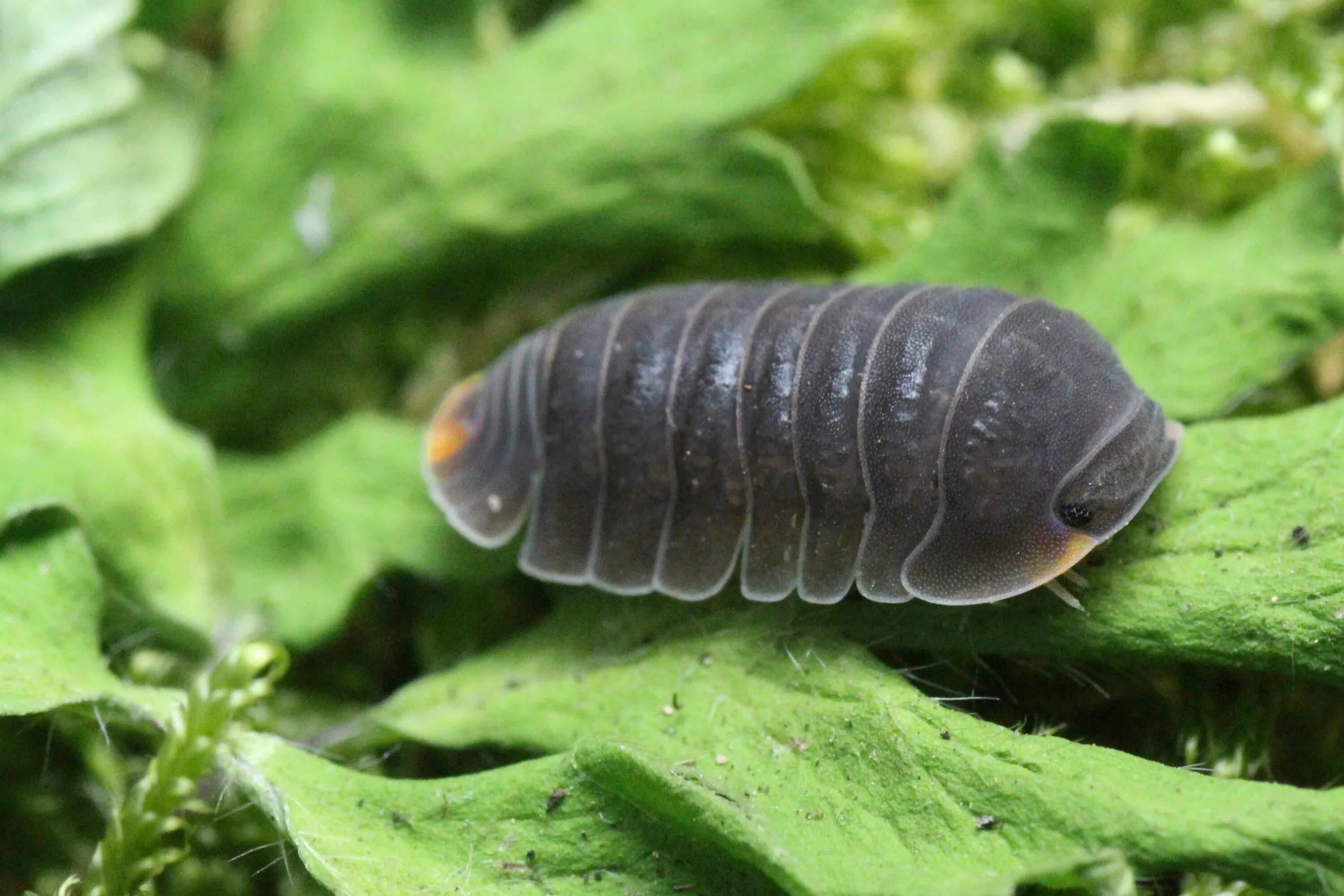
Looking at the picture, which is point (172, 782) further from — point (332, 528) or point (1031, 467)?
point (1031, 467)

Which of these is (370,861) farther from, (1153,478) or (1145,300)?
(1145,300)

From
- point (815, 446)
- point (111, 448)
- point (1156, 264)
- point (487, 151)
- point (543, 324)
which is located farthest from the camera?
point (543, 324)

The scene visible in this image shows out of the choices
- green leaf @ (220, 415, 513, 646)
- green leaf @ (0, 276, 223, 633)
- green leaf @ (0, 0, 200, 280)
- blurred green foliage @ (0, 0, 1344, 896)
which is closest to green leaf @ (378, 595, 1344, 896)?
blurred green foliage @ (0, 0, 1344, 896)

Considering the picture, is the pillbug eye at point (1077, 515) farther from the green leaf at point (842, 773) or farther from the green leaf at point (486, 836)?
the green leaf at point (486, 836)

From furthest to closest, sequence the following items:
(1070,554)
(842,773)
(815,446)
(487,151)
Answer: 1. (487,151)
2. (815,446)
3. (1070,554)
4. (842,773)

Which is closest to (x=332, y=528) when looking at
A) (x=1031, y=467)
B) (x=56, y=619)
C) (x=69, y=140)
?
(x=56, y=619)

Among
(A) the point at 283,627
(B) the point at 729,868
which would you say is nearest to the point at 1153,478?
(B) the point at 729,868

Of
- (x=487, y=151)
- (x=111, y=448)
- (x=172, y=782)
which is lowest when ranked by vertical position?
(x=172, y=782)
